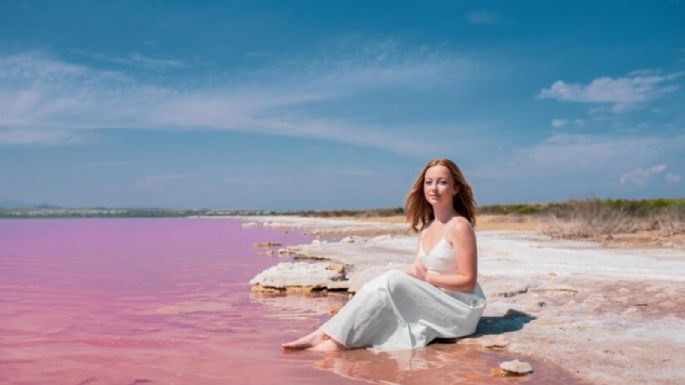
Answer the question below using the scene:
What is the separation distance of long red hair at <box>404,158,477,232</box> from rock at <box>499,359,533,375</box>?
68.9 inches

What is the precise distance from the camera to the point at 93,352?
5.69 metres

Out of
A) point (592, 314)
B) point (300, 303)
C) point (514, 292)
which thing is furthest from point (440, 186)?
point (300, 303)

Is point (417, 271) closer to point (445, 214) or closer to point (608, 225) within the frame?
point (445, 214)

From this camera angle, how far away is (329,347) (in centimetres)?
561

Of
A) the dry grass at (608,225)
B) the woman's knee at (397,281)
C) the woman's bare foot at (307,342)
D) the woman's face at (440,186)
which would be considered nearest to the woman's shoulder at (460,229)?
the woman's face at (440,186)

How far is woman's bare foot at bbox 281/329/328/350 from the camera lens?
5641 millimetres

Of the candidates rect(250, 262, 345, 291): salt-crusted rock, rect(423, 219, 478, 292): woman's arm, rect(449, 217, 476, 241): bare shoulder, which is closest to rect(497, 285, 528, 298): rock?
rect(423, 219, 478, 292): woman's arm

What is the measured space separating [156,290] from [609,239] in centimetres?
1365

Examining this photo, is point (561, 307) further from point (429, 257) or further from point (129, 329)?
point (129, 329)

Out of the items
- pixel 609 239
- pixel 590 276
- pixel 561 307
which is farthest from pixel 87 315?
pixel 609 239

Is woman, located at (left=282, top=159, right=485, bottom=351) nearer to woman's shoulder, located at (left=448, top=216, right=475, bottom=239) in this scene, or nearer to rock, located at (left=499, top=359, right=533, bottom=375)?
woman's shoulder, located at (left=448, top=216, right=475, bottom=239)

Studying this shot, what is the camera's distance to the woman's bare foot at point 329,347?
560 centimetres

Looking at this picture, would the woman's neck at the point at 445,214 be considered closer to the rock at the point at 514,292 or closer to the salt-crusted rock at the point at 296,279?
the rock at the point at 514,292

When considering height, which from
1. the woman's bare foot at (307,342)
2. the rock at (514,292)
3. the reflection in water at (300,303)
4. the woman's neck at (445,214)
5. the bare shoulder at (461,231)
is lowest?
the reflection in water at (300,303)
